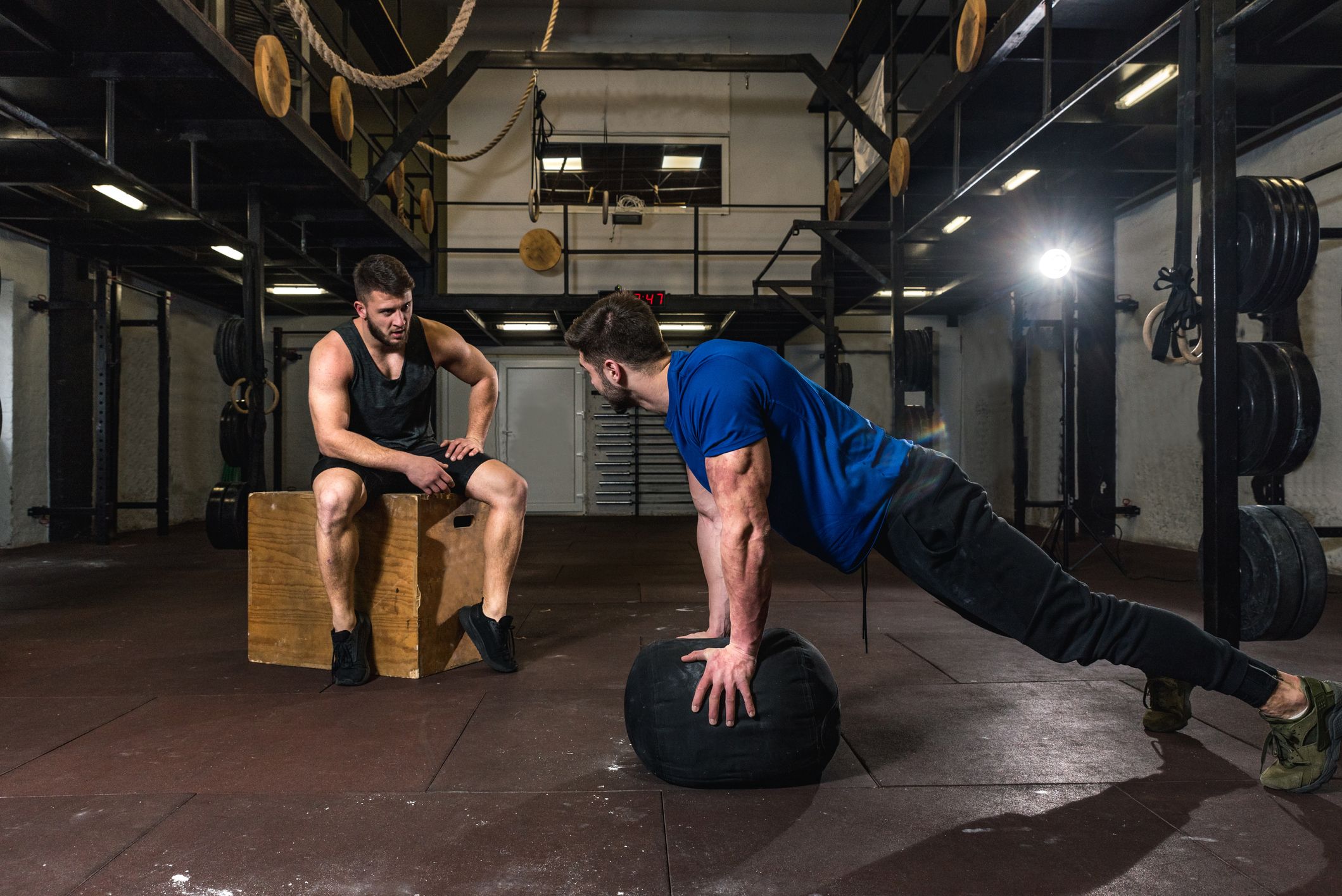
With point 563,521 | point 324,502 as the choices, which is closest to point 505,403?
point 563,521

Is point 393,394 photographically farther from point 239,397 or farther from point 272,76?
point 239,397

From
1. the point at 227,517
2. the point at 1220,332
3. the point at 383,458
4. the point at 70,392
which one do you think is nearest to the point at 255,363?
the point at 227,517

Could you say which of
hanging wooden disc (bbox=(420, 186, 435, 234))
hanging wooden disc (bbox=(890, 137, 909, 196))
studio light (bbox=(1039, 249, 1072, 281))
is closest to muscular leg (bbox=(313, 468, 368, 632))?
hanging wooden disc (bbox=(890, 137, 909, 196))

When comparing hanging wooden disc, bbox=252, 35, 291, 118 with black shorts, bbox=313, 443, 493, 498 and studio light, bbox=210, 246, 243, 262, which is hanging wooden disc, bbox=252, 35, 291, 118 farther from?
studio light, bbox=210, 246, 243, 262

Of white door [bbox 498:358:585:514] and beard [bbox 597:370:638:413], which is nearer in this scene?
beard [bbox 597:370:638:413]

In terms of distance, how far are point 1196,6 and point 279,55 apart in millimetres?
3648

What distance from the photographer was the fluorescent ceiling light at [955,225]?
19.8ft

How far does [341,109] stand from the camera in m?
4.88

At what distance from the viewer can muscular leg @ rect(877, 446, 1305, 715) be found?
1.64 meters

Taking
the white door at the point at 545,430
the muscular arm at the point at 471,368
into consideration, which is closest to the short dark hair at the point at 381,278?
the muscular arm at the point at 471,368

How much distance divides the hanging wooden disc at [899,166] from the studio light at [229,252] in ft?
16.6

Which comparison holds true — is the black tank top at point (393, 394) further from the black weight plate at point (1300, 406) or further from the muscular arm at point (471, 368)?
the black weight plate at point (1300, 406)

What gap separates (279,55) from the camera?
3.96 m

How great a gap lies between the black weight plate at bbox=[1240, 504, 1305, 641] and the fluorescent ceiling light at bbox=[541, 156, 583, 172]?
862 cm
